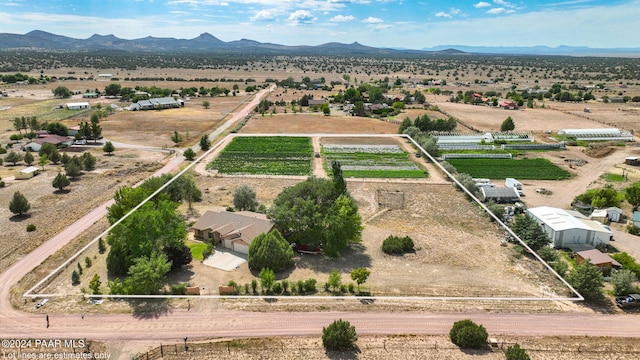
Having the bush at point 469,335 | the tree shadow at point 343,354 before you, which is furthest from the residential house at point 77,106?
the bush at point 469,335

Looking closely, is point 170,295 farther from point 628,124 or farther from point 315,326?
point 628,124

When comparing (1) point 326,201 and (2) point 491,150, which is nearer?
(1) point 326,201

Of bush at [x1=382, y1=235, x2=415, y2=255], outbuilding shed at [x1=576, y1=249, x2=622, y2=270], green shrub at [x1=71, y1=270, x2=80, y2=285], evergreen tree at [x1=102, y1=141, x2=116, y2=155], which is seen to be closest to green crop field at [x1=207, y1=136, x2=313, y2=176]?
evergreen tree at [x1=102, y1=141, x2=116, y2=155]

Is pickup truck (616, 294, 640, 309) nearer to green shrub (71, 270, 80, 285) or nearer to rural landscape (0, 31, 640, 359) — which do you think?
rural landscape (0, 31, 640, 359)

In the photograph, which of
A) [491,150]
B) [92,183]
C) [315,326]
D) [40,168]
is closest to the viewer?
[315,326]

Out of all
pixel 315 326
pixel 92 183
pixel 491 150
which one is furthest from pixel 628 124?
pixel 92 183

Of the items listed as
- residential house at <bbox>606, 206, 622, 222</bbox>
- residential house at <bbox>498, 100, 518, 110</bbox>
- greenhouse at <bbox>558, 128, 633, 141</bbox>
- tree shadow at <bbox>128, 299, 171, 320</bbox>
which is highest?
residential house at <bbox>498, 100, 518, 110</bbox>

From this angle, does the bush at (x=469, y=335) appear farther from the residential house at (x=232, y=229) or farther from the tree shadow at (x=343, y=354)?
the residential house at (x=232, y=229)
